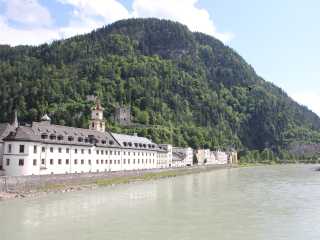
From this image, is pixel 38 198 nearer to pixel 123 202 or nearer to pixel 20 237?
pixel 123 202

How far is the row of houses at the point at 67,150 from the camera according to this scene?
5412 centimetres

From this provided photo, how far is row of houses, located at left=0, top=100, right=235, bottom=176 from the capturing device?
5412 cm

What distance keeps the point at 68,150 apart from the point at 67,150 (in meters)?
0.32

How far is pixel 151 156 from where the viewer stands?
9600 cm

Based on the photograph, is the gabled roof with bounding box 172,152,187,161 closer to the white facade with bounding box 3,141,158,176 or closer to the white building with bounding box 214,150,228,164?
the white facade with bounding box 3,141,158,176

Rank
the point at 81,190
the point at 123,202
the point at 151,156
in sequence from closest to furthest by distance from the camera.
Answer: the point at 123,202 → the point at 81,190 → the point at 151,156

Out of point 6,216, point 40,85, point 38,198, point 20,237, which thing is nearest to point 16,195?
point 38,198

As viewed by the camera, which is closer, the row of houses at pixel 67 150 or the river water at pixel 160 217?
the river water at pixel 160 217

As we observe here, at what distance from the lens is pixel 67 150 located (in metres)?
64.2

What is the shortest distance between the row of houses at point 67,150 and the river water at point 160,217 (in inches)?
381

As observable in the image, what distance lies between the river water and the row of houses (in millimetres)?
9667

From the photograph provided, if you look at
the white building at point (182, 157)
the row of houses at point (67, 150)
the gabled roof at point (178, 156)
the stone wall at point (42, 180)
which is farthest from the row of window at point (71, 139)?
the white building at point (182, 157)

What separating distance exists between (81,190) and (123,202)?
11.1m

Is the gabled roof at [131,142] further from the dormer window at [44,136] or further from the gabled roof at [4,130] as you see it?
the gabled roof at [4,130]
